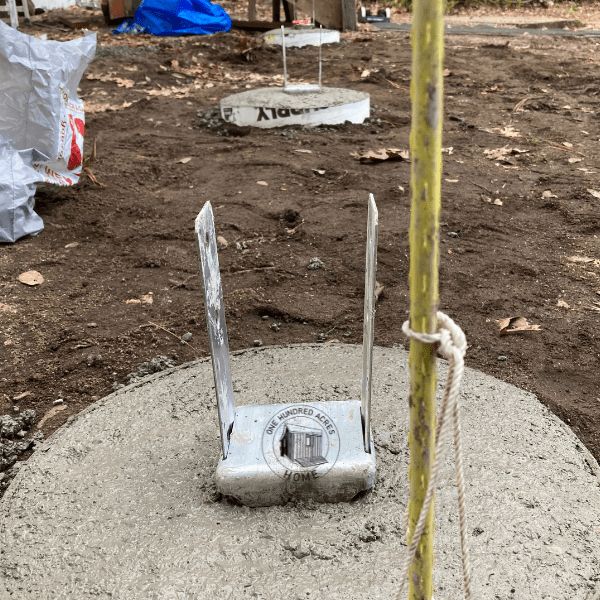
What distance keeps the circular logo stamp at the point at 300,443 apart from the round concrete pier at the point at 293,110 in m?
4.08

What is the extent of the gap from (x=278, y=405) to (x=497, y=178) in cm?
308

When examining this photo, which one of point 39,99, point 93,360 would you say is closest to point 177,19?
point 39,99

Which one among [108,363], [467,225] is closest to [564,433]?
[108,363]

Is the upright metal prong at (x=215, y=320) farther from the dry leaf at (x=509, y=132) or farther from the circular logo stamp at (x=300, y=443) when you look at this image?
the dry leaf at (x=509, y=132)

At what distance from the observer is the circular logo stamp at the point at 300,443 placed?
1.91m

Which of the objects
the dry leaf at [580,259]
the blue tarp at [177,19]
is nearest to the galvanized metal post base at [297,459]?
the dry leaf at [580,259]

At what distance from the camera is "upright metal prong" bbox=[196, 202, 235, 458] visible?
187 centimetres

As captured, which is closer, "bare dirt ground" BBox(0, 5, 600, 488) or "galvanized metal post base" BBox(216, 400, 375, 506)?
"galvanized metal post base" BBox(216, 400, 375, 506)

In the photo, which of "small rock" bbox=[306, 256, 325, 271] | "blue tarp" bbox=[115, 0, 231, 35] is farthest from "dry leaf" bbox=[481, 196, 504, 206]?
"blue tarp" bbox=[115, 0, 231, 35]

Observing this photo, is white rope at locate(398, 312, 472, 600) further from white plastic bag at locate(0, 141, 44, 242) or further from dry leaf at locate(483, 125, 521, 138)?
Answer: dry leaf at locate(483, 125, 521, 138)

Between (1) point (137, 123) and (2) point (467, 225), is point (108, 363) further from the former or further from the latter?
(1) point (137, 123)

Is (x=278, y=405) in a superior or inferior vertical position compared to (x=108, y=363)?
superior

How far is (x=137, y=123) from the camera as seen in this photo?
6.04 meters

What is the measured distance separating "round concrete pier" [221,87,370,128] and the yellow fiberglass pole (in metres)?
4.77
